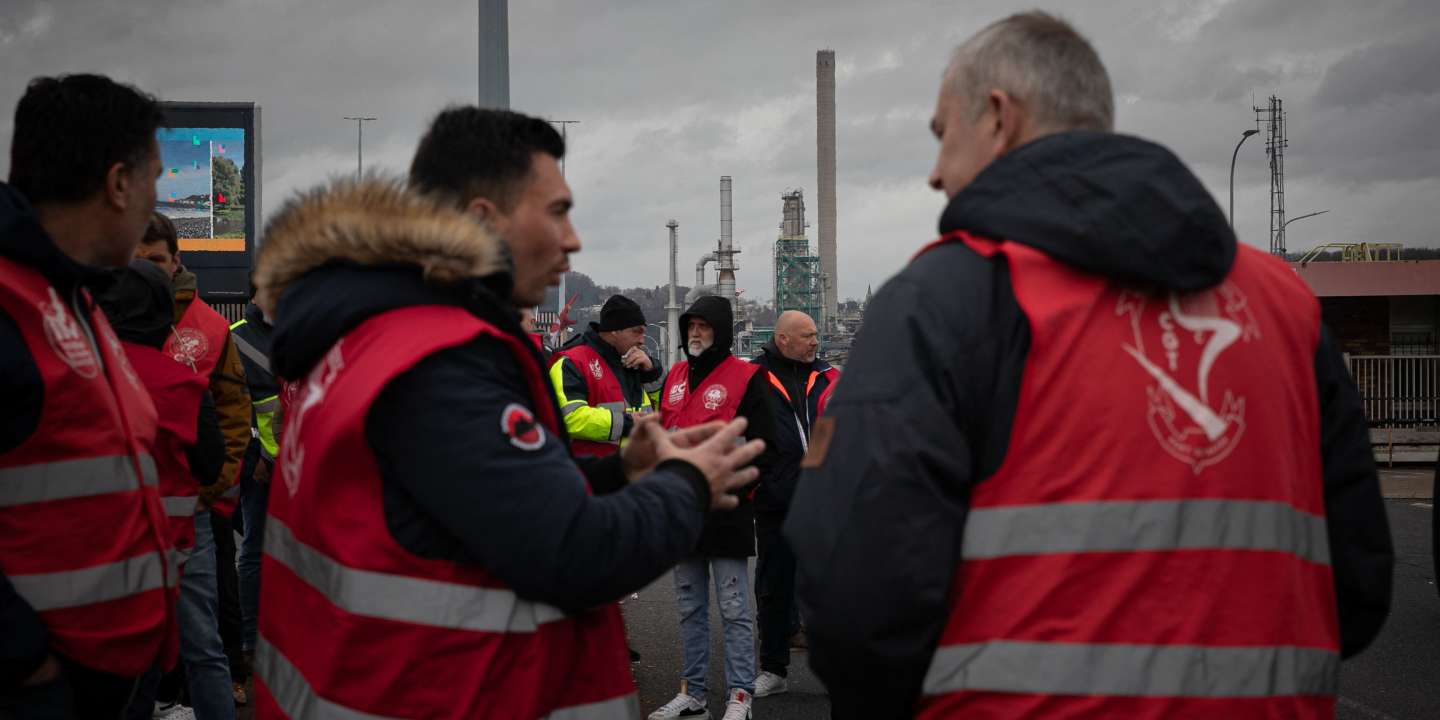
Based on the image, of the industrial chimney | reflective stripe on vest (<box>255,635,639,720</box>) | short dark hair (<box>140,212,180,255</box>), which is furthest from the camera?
the industrial chimney

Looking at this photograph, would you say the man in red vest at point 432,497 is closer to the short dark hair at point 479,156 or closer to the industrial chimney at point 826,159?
the short dark hair at point 479,156

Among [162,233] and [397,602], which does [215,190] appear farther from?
[397,602]

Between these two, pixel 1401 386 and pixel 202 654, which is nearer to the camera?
pixel 202 654

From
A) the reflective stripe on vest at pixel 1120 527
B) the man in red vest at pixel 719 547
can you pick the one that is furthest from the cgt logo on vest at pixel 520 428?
the man in red vest at pixel 719 547

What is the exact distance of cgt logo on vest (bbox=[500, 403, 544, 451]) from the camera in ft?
6.04

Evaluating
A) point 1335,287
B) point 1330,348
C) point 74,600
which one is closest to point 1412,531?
point 1330,348

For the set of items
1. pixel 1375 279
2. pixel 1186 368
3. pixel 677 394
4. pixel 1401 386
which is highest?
pixel 1375 279

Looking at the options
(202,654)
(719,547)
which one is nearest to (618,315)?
(719,547)

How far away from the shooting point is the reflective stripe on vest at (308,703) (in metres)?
1.92

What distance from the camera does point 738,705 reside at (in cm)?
554

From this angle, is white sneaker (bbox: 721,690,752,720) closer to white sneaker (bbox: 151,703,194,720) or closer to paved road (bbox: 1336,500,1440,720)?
white sneaker (bbox: 151,703,194,720)

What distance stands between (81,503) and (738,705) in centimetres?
382

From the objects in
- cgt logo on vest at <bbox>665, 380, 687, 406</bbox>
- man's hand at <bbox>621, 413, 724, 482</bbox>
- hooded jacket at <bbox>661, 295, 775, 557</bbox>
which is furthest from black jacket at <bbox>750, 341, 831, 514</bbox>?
man's hand at <bbox>621, 413, 724, 482</bbox>

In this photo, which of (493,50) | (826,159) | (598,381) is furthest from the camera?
(826,159)
